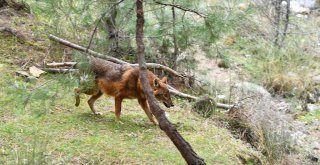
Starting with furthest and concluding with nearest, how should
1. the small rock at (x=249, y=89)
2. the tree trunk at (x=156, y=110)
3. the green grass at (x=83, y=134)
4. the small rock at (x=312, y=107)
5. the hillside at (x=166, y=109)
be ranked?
the small rock at (x=312, y=107)
the small rock at (x=249, y=89)
the hillside at (x=166, y=109)
the green grass at (x=83, y=134)
the tree trunk at (x=156, y=110)

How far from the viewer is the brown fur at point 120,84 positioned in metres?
6.27

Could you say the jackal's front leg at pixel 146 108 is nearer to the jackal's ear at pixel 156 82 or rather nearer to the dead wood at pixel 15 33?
the jackal's ear at pixel 156 82

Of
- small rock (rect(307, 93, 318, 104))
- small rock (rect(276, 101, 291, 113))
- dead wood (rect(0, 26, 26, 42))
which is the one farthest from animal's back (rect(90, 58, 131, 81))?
small rock (rect(307, 93, 318, 104))

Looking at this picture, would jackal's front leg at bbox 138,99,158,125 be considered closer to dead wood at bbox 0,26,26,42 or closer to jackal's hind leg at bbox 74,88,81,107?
jackal's hind leg at bbox 74,88,81,107

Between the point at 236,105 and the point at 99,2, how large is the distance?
3050mm

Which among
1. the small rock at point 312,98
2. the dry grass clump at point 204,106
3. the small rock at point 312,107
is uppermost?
the dry grass clump at point 204,106

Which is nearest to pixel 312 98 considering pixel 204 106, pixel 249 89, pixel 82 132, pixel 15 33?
pixel 249 89

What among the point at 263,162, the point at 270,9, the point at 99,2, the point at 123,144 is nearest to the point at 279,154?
the point at 263,162

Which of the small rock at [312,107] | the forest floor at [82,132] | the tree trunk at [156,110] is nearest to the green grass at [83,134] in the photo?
the forest floor at [82,132]

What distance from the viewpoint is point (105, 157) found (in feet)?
17.2

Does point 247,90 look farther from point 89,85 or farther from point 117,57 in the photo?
point 89,85

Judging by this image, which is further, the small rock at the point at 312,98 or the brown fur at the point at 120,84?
the small rock at the point at 312,98

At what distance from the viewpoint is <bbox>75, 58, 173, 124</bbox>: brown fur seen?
6273mm

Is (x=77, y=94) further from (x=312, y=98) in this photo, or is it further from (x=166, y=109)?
(x=312, y=98)
